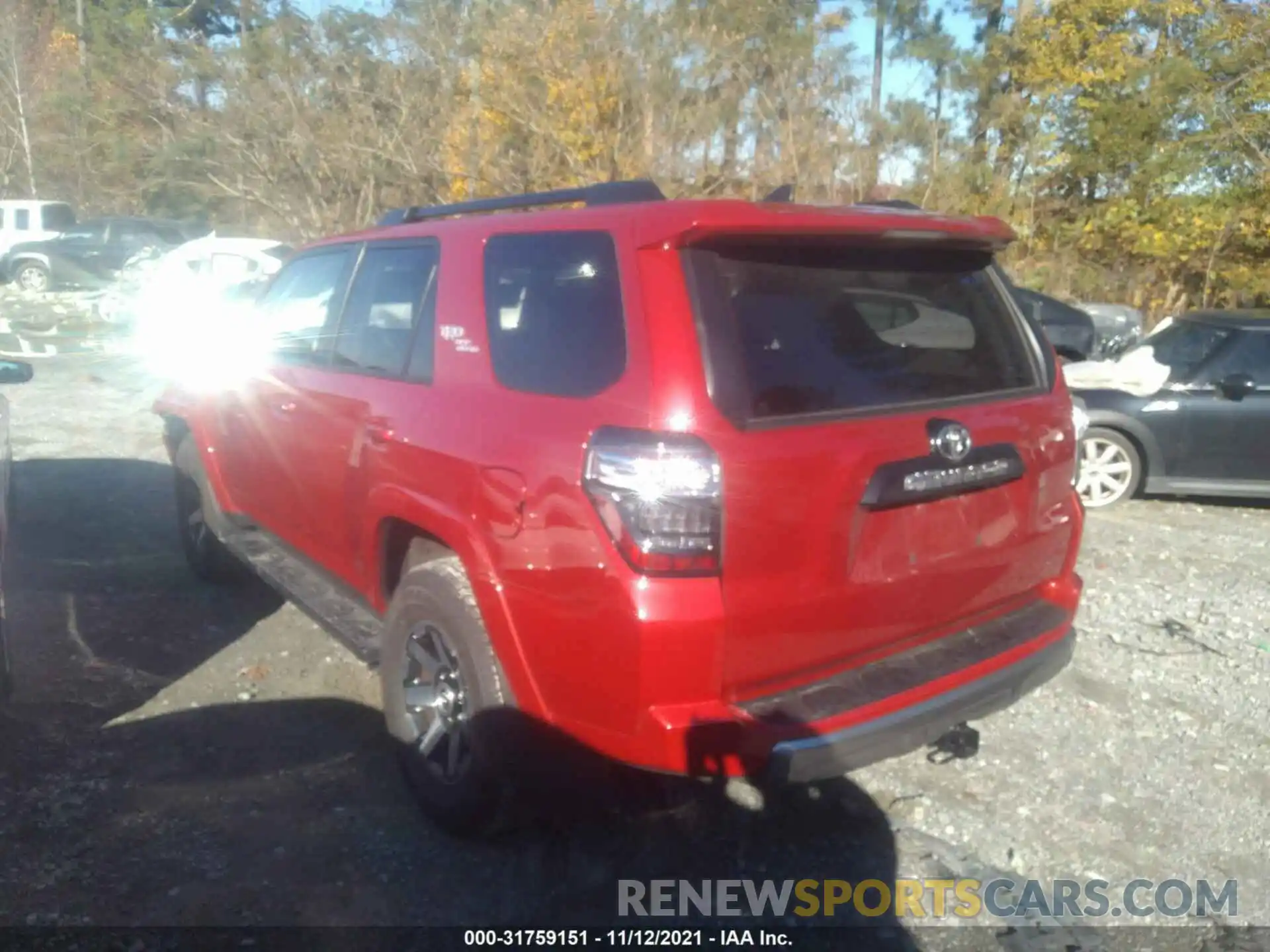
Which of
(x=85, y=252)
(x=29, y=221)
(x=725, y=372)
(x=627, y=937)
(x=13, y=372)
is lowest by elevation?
(x=627, y=937)

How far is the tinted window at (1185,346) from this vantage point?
7695 mm

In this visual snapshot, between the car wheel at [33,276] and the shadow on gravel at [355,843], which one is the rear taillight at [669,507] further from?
the car wheel at [33,276]

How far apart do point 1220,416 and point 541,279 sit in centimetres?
604

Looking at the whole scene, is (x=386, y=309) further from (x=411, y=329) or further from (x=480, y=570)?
(x=480, y=570)

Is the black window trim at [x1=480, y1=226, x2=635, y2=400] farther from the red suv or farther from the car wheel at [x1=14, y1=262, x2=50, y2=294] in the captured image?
the car wheel at [x1=14, y1=262, x2=50, y2=294]

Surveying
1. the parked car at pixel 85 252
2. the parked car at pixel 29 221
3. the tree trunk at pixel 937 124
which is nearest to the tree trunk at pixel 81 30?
the parked car at pixel 29 221

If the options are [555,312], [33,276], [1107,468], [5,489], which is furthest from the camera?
[33,276]

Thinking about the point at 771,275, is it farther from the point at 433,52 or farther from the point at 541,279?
the point at 433,52

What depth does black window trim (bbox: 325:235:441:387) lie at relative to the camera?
3.54 metres

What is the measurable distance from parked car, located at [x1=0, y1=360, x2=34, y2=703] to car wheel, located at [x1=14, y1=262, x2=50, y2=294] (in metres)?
19.2

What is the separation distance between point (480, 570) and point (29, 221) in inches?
1013

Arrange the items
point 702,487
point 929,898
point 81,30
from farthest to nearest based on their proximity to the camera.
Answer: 1. point 81,30
2. point 929,898
3. point 702,487

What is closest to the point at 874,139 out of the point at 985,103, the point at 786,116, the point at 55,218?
the point at 786,116

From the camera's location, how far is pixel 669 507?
8.66 ft
